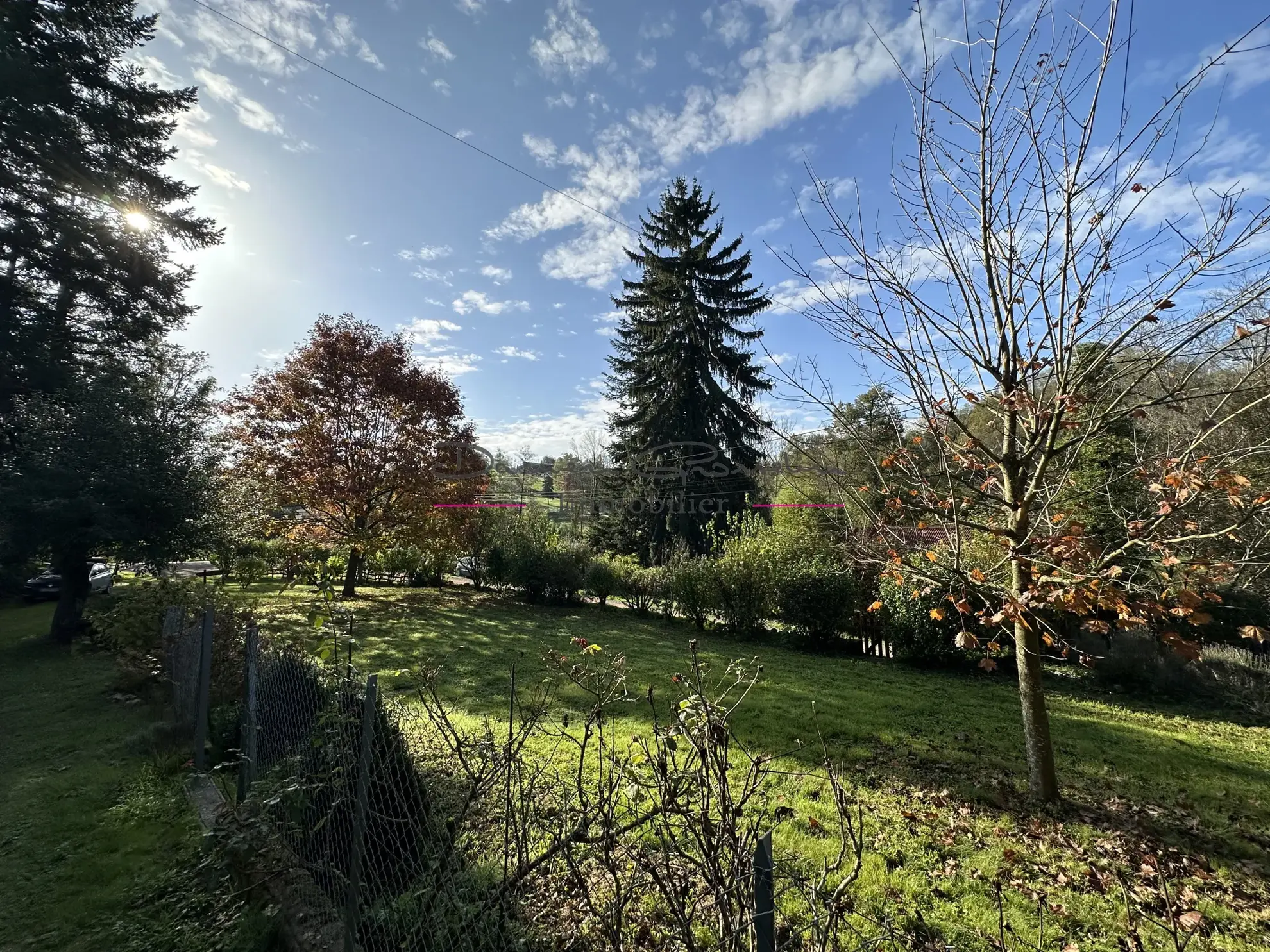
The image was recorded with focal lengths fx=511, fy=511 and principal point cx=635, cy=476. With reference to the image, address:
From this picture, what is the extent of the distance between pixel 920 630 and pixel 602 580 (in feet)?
26.9

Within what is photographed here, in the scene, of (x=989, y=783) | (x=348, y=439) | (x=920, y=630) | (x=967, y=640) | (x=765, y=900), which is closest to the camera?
(x=765, y=900)

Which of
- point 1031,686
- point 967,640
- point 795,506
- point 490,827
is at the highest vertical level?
point 795,506

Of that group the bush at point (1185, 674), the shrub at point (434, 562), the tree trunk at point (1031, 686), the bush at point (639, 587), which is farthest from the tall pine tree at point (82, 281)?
the bush at point (1185, 674)

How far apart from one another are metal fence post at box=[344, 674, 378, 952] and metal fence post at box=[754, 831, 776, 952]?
1.77m

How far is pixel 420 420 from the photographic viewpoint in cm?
1390

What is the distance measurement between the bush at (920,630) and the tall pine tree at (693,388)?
34.9ft

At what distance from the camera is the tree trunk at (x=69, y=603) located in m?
9.38

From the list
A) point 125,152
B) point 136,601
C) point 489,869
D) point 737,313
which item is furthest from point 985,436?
point 125,152

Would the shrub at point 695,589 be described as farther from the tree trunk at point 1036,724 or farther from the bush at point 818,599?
the tree trunk at point 1036,724

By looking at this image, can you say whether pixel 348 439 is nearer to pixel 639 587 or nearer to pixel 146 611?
pixel 146 611

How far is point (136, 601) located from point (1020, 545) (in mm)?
10177

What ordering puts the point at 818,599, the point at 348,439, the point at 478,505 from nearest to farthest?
the point at 818,599 < the point at 348,439 < the point at 478,505

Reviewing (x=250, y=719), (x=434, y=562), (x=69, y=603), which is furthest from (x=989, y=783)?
(x=434, y=562)

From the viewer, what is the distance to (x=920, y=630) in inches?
334
